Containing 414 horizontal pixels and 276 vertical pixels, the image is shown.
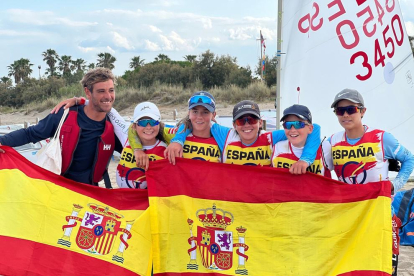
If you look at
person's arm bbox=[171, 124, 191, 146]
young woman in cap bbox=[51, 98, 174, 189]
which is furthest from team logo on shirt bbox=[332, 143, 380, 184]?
young woman in cap bbox=[51, 98, 174, 189]

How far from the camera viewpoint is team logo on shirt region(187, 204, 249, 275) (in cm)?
356

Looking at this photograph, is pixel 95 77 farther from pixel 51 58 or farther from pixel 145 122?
pixel 51 58

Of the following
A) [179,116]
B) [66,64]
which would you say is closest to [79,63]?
[66,64]

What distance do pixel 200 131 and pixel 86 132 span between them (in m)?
1.03

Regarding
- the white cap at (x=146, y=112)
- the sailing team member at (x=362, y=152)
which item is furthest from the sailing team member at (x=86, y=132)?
the sailing team member at (x=362, y=152)

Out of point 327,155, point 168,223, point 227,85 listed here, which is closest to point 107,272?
point 168,223

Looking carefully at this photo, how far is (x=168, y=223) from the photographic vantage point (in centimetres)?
367

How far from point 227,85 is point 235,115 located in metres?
23.8

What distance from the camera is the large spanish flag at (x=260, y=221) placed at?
346 centimetres

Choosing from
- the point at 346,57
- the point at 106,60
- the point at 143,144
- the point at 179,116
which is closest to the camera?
the point at 143,144

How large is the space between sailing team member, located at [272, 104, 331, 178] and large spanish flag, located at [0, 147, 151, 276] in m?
1.17

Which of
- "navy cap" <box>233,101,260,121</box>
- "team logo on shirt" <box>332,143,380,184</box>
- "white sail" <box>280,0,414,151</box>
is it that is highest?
"white sail" <box>280,0,414,151</box>

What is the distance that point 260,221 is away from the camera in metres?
3.63

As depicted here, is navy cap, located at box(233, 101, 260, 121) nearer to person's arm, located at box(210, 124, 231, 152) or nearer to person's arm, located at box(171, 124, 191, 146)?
person's arm, located at box(210, 124, 231, 152)
